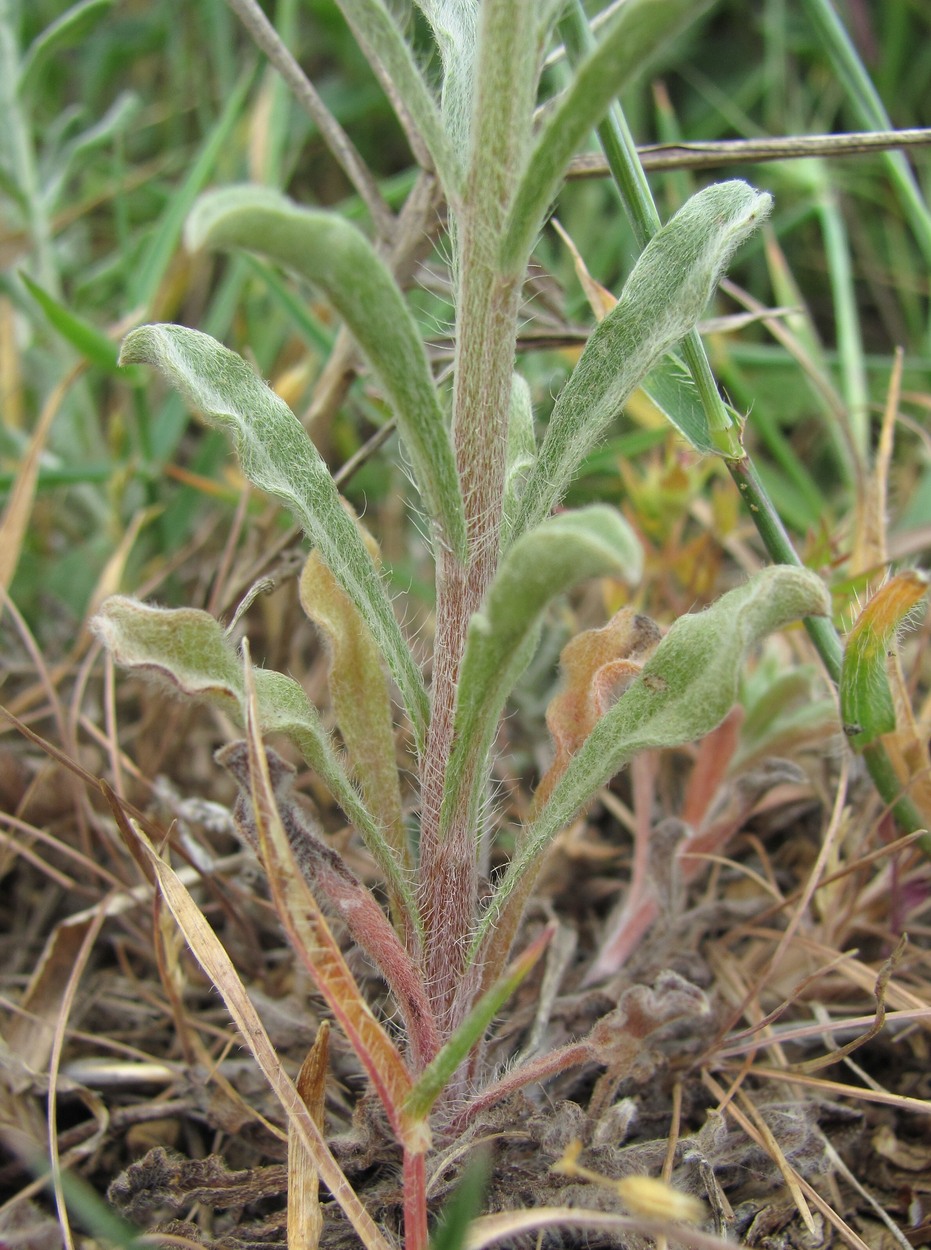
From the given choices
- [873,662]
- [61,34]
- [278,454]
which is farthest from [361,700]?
[61,34]

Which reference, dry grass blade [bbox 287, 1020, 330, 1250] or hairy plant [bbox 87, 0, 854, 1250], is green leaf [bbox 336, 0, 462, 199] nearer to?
hairy plant [bbox 87, 0, 854, 1250]

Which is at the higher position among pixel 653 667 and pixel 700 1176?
pixel 653 667

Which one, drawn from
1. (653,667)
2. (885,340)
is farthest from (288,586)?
(885,340)

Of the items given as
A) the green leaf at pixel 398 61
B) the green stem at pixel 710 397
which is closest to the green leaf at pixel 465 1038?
the green stem at pixel 710 397

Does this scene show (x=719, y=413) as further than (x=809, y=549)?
No

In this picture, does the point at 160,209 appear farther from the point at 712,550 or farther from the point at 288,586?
the point at 712,550

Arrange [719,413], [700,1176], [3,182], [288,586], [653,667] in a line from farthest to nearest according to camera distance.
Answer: [3,182]
[288,586]
[719,413]
[700,1176]
[653,667]

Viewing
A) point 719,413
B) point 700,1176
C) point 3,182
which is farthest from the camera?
point 3,182
